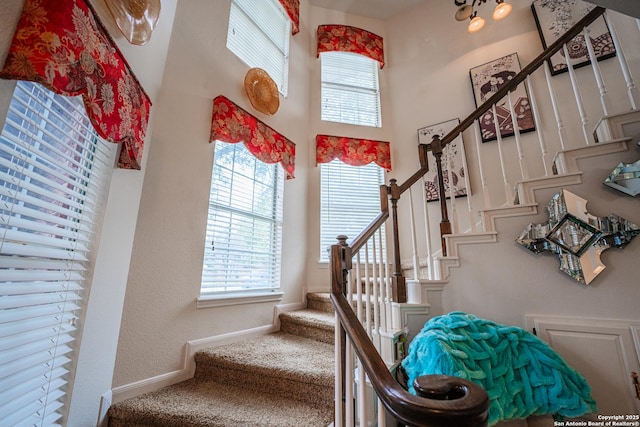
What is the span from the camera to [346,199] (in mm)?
3482

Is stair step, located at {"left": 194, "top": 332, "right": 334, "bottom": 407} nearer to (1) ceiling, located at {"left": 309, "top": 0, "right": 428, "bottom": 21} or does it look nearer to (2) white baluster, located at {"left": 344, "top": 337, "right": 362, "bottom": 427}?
(2) white baluster, located at {"left": 344, "top": 337, "right": 362, "bottom": 427}

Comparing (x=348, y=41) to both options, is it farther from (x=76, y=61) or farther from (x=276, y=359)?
(x=276, y=359)

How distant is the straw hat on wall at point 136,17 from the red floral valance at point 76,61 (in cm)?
34

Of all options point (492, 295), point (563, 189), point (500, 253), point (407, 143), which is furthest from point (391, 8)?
point (492, 295)

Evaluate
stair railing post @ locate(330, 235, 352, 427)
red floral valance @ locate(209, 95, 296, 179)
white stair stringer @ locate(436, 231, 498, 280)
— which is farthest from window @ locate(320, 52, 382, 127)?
stair railing post @ locate(330, 235, 352, 427)

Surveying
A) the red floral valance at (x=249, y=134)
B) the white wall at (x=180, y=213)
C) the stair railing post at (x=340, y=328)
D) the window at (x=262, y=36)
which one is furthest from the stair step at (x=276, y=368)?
the window at (x=262, y=36)

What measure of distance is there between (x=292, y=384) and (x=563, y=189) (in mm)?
2148

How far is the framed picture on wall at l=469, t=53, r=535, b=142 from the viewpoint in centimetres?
285

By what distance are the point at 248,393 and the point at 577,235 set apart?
2.29 meters

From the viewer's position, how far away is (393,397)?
615mm

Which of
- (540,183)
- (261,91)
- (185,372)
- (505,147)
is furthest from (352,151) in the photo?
(185,372)

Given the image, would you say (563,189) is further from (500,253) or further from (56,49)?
(56,49)

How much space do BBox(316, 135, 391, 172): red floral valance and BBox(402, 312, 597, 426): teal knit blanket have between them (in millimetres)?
2453

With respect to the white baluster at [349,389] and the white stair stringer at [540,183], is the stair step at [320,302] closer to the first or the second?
the white baluster at [349,389]
